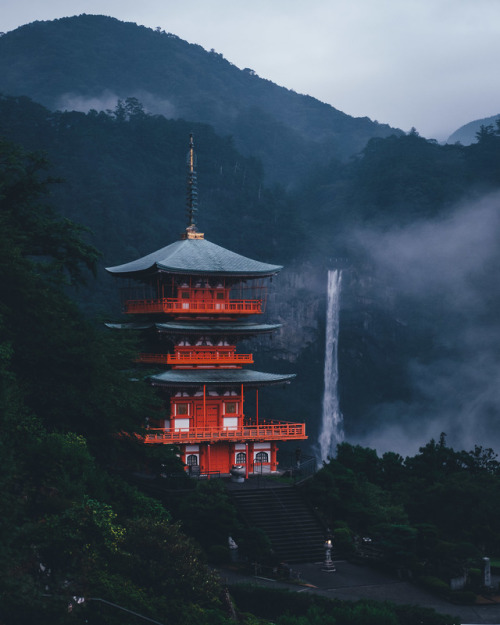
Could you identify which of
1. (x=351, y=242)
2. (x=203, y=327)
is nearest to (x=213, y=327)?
(x=203, y=327)

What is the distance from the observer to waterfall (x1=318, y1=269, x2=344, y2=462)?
9000cm

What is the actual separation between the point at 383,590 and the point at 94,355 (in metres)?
11.4

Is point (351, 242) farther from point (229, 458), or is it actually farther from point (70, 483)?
point (70, 483)

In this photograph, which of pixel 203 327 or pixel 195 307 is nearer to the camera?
pixel 203 327

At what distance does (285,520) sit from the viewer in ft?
103

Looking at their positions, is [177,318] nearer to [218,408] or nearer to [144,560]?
[218,408]

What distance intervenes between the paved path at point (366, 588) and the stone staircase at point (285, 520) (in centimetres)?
79

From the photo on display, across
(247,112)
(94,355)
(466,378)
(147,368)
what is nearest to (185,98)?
(247,112)

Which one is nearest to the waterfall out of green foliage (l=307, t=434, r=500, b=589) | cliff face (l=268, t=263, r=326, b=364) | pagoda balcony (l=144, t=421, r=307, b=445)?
cliff face (l=268, t=263, r=326, b=364)

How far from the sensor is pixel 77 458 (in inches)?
792

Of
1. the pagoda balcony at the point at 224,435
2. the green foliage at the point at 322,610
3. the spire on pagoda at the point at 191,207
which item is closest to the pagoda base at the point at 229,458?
the pagoda balcony at the point at 224,435

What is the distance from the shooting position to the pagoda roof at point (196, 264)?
36.5 metres

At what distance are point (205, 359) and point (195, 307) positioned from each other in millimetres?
2274

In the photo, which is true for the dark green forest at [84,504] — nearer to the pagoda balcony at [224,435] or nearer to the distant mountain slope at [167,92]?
the pagoda balcony at [224,435]
